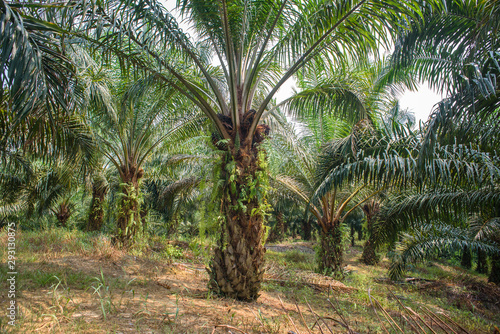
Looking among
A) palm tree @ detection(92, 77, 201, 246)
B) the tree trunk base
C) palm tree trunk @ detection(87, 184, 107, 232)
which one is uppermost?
palm tree @ detection(92, 77, 201, 246)

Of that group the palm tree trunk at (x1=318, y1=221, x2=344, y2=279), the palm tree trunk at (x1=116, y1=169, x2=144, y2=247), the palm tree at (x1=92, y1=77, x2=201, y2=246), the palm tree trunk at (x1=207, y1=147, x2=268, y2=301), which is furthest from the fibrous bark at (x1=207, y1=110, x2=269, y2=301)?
the palm tree trunk at (x1=318, y1=221, x2=344, y2=279)

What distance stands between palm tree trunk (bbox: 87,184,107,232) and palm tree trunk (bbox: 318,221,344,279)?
8862 mm

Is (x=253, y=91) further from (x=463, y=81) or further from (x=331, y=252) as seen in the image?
(x=331, y=252)

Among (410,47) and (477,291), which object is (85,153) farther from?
(477,291)

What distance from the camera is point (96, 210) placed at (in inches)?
492

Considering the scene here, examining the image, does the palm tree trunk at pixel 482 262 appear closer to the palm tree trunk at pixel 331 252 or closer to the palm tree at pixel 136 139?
the palm tree trunk at pixel 331 252

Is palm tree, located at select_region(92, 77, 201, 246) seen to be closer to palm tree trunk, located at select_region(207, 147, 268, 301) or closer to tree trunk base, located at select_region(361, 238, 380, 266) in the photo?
palm tree trunk, located at select_region(207, 147, 268, 301)

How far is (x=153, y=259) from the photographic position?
24.2 ft

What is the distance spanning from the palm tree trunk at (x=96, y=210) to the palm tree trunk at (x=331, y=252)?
29.1 feet

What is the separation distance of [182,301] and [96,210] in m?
9.76

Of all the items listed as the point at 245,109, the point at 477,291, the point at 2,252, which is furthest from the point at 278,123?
the point at 477,291

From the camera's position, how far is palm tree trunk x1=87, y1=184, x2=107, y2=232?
1234cm

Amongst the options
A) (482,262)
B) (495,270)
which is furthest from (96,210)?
(482,262)

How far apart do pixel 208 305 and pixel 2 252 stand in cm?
476
